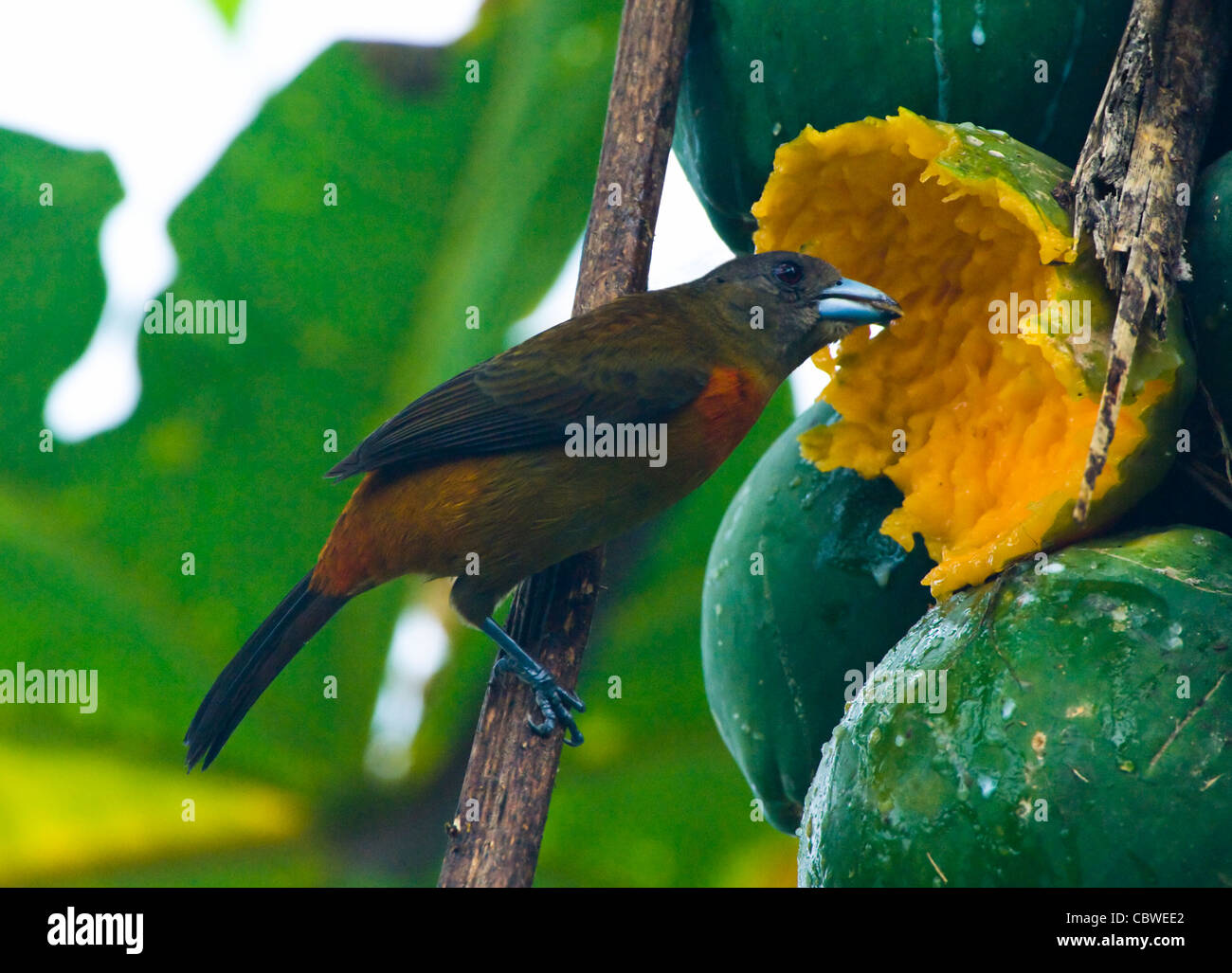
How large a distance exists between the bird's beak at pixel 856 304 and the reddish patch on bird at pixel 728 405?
20 cm

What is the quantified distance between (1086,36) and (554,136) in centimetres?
143

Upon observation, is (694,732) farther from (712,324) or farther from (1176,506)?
(1176,506)

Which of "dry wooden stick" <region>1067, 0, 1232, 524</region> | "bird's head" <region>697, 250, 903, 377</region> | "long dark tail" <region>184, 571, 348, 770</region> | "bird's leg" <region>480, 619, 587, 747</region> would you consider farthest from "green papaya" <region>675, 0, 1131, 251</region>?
"long dark tail" <region>184, 571, 348, 770</region>

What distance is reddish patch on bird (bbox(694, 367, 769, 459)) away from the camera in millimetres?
2643

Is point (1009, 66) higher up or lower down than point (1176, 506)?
higher up

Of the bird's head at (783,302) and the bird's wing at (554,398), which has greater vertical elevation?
the bird's head at (783,302)

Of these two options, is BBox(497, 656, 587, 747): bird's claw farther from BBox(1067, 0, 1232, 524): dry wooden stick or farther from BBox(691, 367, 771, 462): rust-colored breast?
BBox(1067, 0, 1232, 524): dry wooden stick

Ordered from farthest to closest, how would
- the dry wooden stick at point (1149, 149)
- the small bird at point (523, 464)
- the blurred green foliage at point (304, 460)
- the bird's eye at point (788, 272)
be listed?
the blurred green foliage at point (304, 460) → the bird's eye at point (788, 272) → the small bird at point (523, 464) → the dry wooden stick at point (1149, 149)

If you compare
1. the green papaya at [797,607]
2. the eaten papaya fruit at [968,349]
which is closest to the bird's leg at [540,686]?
the green papaya at [797,607]

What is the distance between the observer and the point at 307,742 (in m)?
2.87

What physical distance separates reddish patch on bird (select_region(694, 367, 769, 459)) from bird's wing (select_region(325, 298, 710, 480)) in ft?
0.10

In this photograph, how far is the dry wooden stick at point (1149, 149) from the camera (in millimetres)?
1655

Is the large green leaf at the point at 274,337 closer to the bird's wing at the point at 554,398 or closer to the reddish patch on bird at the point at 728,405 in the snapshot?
the bird's wing at the point at 554,398

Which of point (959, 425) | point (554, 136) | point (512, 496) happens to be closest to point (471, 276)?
point (554, 136)
